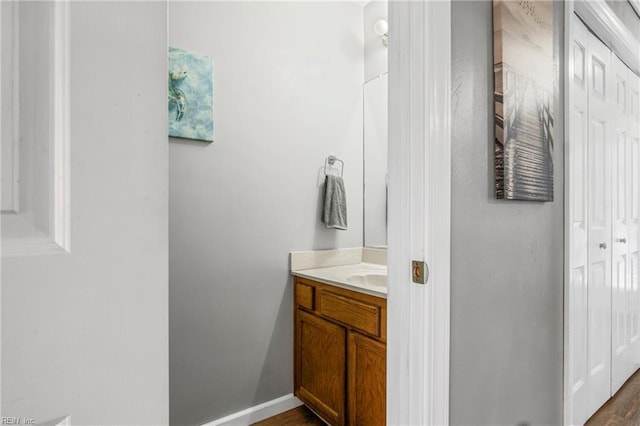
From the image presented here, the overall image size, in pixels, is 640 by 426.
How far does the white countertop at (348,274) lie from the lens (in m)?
1.66

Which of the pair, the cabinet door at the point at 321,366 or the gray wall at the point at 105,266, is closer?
the gray wall at the point at 105,266

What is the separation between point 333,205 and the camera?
2334mm

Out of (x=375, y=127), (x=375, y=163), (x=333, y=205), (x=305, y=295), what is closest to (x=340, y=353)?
(x=305, y=295)

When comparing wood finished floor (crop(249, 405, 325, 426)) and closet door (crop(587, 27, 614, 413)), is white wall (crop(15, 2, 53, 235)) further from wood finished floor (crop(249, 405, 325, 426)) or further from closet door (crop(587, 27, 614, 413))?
closet door (crop(587, 27, 614, 413))

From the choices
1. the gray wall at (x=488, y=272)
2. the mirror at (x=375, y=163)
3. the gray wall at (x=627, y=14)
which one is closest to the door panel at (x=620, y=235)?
the gray wall at (x=627, y=14)

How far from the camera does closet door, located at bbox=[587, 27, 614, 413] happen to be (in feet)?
6.38

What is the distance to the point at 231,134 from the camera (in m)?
1.98

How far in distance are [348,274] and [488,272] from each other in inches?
40.4

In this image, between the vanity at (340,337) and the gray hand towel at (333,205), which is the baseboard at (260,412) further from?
the gray hand towel at (333,205)

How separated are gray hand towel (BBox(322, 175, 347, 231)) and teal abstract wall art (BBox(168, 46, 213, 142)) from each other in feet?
2.62

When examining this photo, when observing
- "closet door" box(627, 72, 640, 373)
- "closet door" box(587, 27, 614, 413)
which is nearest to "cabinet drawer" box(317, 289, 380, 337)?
"closet door" box(587, 27, 614, 413)

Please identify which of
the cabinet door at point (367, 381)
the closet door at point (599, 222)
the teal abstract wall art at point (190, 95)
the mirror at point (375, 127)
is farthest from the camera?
the mirror at point (375, 127)

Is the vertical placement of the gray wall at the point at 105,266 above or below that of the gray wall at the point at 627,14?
below

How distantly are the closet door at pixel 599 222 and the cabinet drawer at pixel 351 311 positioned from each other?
3.96 ft
